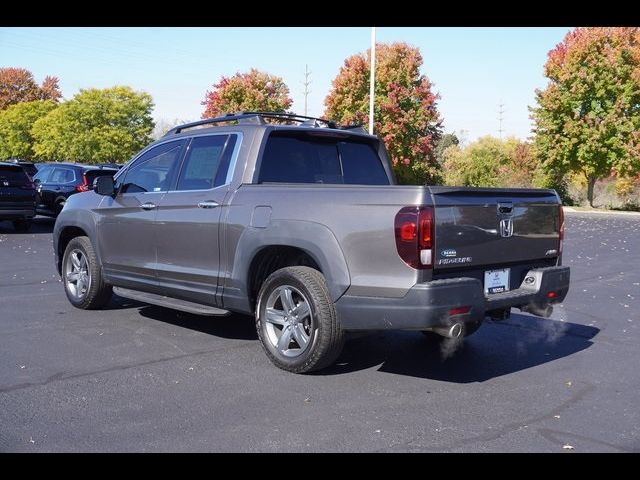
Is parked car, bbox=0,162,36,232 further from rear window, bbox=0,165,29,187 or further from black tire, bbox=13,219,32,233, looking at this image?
black tire, bbox=13,219,32,233

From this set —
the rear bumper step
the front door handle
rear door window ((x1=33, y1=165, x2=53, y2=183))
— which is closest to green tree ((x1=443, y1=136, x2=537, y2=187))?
rear door window ((x1=33, y1=165, x2=53, y2=183))

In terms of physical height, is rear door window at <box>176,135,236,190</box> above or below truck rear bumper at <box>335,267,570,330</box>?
above

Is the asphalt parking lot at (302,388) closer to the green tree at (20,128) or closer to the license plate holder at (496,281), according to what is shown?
the license plate holder at (496,281)

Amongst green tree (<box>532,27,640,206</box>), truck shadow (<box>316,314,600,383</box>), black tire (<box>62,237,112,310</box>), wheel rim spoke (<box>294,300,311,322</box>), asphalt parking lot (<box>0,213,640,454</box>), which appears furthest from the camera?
green tree (<box>532,27,640,206</box>)

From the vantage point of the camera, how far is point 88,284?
24.1 ft

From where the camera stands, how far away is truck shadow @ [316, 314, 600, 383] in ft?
17.7

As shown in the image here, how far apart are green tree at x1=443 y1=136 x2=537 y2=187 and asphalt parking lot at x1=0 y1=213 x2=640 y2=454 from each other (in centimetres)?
3846

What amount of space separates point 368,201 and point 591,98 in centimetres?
3677

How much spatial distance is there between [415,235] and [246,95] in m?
38.8

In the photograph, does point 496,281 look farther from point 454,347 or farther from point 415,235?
point 454,347

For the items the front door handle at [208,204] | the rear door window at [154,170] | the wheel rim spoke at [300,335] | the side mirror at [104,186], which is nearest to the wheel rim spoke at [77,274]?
the side mirror at [104,186]

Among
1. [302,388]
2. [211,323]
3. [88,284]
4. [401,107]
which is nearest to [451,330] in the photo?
[302,388]

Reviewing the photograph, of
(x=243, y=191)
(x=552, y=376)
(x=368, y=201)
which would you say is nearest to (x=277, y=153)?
(x=243, y=191)

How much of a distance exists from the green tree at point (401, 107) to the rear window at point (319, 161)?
3283 centimetres
